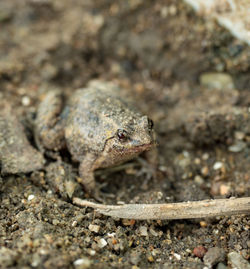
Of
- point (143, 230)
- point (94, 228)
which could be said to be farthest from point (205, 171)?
point (94, 228)

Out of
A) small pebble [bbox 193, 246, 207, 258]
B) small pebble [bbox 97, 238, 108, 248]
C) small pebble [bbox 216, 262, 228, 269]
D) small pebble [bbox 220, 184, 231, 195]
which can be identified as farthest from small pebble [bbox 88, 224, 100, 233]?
small pebble [bbox 220, 184, 231, 195]

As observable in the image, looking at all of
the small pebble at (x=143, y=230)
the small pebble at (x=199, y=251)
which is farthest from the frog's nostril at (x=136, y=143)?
the small pebble at (x=199, y=251)

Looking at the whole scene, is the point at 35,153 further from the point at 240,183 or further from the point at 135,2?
the point at 135,2

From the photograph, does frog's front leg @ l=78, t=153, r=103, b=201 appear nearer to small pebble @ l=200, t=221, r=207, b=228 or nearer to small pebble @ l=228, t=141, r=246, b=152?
small pebble @ l=200, t=221, r=207, b=228

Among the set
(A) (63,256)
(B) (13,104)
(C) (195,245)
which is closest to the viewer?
(A) (63,256)

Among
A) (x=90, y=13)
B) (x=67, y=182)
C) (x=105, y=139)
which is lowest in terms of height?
(x=67, y=182)

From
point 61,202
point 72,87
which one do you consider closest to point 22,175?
point 61,202

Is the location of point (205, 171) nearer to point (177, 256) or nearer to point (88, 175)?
point (177, 256)
